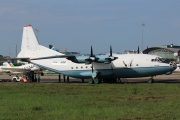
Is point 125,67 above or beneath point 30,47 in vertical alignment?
beneath

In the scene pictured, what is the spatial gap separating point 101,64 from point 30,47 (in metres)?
11.4

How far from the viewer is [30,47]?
47.4 meters

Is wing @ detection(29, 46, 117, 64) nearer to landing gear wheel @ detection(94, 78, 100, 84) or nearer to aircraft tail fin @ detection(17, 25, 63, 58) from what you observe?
landing gear wheel @ detection(94, 78, 100, 84)

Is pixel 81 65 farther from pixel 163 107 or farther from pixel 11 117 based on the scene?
pixel 11 117

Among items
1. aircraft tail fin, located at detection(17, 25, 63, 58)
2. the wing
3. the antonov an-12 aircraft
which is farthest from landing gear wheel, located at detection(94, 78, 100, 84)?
aircraft tail fin, located at detection(17, 25, 63, 58)

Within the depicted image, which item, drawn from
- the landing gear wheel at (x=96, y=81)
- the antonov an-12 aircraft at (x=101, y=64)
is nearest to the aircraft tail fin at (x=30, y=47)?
the antonov an-12 aircraft at (x=101, y=64)

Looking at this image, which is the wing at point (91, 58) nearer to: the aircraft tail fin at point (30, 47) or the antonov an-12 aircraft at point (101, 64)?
the antonov an-12 aircraft at point (101, 64)

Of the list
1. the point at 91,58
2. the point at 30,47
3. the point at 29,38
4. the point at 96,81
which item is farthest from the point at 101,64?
the point at 29,38

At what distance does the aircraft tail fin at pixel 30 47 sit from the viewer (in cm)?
4688

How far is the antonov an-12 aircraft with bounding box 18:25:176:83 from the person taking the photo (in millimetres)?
39281

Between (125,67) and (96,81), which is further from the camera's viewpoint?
(96,81)

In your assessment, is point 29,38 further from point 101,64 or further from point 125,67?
point 125,67

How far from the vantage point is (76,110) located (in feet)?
50.0

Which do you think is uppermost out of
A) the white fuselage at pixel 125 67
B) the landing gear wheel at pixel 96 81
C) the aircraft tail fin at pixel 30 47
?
the aircraft tail fin at pixel 30 47
